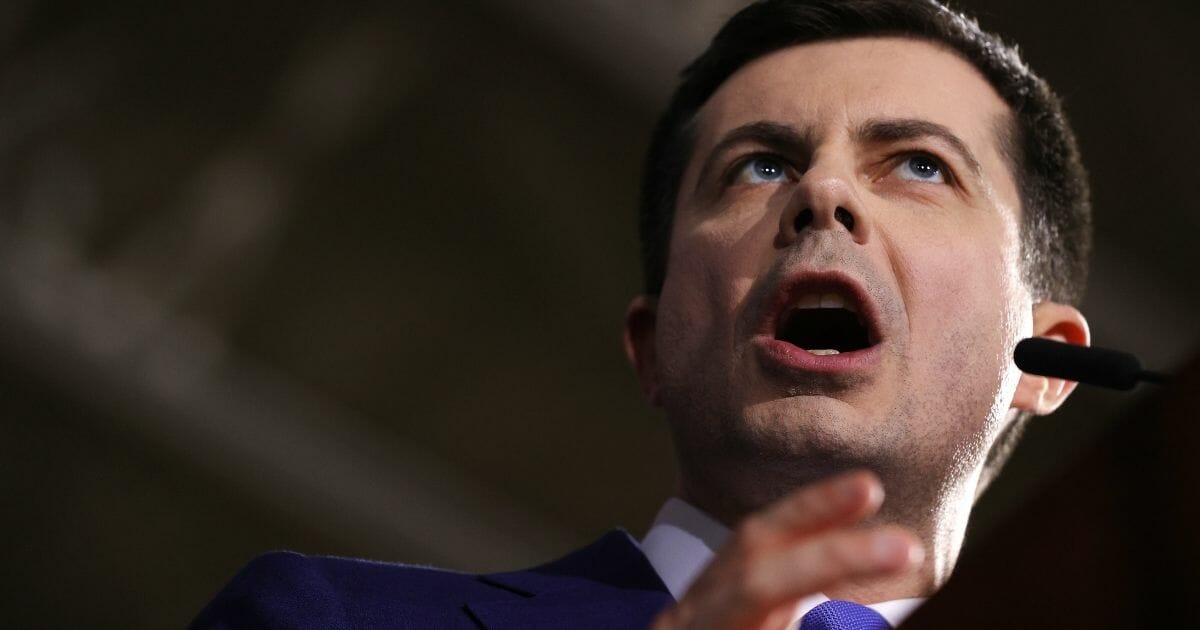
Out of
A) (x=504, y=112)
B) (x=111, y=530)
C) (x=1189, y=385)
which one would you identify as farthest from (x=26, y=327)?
(x=1189, y=385)

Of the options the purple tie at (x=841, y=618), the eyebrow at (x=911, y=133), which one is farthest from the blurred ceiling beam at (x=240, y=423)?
the purple tie at (x=841, y=618)

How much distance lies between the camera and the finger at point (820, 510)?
910 mm

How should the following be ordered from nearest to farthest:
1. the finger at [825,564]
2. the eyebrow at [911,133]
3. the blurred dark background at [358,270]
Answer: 1. the finger at [825,564]
2. the eyebrow at [911,133]
3. the blurred dark background at [358,270]

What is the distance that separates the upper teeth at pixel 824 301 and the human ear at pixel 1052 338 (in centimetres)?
37

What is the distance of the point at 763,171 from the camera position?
6.55 feet

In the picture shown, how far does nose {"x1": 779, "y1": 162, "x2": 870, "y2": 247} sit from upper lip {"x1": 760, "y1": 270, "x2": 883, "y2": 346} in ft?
0.22

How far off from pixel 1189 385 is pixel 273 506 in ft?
12.8

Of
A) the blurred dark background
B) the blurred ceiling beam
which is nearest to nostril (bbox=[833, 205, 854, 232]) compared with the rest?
the blurred dark background

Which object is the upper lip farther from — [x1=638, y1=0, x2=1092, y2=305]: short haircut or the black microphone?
[x1=638, y1=0, x2=1092, y2=305]: short haircut

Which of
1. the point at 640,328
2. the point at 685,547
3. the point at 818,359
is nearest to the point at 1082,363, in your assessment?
the point at 818,359

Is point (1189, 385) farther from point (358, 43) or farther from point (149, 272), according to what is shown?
point (149, 272)

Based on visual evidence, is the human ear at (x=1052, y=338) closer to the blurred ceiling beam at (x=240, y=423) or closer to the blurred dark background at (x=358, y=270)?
the blurred dark background at (x=358, y=270)

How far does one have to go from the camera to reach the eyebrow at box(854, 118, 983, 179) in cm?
193

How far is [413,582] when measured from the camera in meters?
1.69
